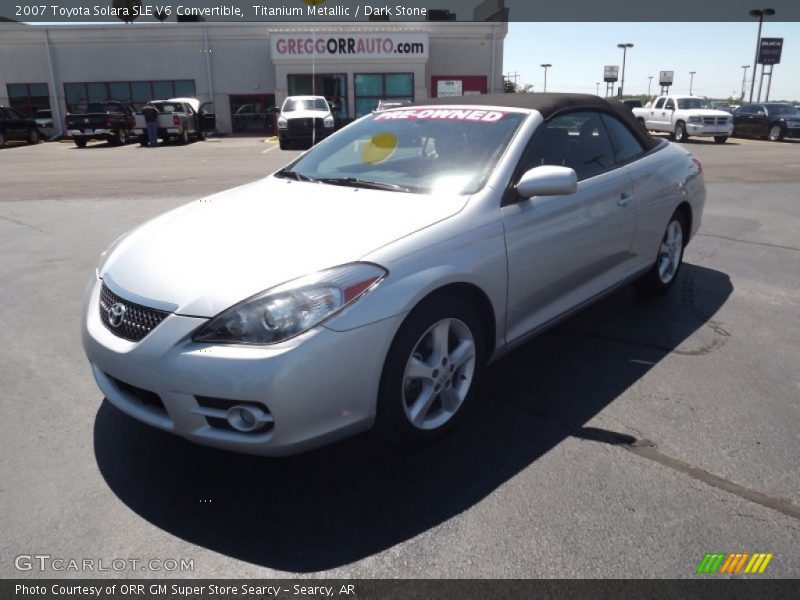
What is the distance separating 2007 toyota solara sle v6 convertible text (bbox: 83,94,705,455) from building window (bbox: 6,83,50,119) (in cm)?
3551

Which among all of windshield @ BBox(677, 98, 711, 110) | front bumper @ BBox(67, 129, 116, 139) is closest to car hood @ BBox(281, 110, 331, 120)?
front bumper @ BBox(67, 129, 116, 139)

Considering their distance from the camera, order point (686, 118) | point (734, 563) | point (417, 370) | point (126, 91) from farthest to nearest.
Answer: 1. point (126, 91)
2. point (686, 118)
3. point (417, 370)
4. point (734, 563)

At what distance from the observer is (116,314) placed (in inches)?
112

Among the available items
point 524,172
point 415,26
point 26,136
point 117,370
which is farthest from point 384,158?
point 415,26

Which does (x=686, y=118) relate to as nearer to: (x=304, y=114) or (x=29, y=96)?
(x=304, y=114)

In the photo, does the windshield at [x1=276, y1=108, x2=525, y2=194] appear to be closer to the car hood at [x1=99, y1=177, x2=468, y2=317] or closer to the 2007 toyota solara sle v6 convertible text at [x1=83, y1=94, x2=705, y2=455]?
the 2007 toyota solara sle v6 convertible text at [x1=83, y1=94, x2=705, y2=455]

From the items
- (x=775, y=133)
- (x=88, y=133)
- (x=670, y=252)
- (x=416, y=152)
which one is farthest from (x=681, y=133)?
(x=416, y=152)

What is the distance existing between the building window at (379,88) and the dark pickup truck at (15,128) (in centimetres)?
1491

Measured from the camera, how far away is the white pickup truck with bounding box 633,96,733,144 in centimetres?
2473

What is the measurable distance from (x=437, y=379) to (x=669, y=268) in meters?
3.09

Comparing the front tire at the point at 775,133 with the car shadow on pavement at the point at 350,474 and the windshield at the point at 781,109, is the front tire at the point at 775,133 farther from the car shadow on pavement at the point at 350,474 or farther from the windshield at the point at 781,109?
the car shadow on pavement at the point at 350,474

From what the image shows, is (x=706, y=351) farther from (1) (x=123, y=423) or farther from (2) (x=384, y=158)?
(1) (x=123, y=423)

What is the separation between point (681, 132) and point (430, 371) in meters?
26.3

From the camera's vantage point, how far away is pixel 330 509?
106 inches
